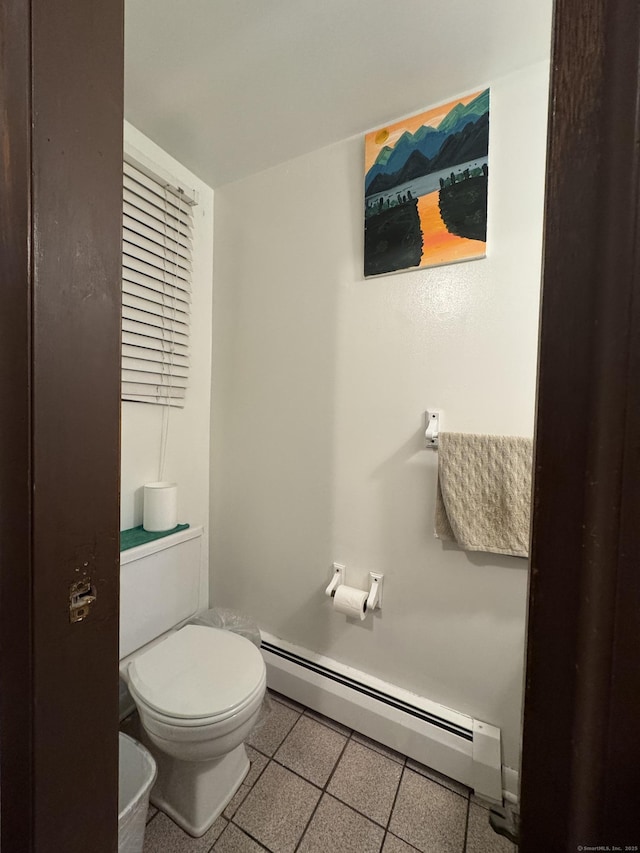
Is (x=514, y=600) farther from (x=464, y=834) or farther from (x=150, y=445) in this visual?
(x=150, y=445)

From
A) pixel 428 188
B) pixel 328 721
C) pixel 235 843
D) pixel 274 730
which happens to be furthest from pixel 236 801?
pixel 428 188

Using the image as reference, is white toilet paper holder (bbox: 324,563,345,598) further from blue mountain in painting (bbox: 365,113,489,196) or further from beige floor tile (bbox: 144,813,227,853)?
blue mountain in painting (bbox: 365,113,489,196)

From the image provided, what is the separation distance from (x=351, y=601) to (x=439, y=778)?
2.13 feet

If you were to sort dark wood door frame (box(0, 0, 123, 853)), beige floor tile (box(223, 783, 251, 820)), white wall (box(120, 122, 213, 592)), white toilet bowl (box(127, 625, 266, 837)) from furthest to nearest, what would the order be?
white wall (box(120, 122, 213, 592)) → beige floor tile (box(223, 783, 251, 820)) → white toilet bowl (box(127, 625, 266, 837)) → dark wood door frame (box(0, 0, 123, 853))

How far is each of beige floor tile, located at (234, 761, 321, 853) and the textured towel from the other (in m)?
0.98

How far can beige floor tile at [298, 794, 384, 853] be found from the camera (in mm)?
912

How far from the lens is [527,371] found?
1.05 m

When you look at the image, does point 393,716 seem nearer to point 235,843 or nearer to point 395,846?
point 395,846

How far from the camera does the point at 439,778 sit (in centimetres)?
111

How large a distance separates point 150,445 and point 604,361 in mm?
1583

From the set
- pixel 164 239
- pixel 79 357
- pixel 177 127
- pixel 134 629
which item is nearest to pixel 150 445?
pixel 134 629

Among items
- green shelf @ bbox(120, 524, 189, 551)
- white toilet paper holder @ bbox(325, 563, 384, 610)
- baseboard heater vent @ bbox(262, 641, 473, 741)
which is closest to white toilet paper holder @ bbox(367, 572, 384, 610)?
white toilet paper holder @ bbox(325, 563, 384, 610)

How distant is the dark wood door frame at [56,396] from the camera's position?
0.40 m

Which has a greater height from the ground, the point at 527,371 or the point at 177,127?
the point at 177,127
